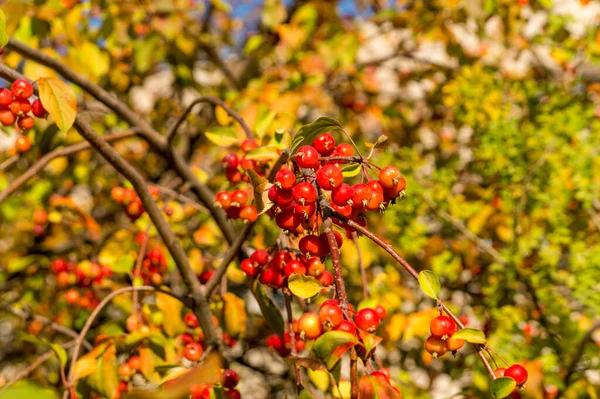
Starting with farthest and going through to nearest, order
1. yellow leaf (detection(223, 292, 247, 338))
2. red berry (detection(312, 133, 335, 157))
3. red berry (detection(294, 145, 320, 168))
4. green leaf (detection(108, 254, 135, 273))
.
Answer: green leaf (detection(108, 254, 135, 273))
yellow leaf (detection(223, 292, 247, 338))
red berry (detection(312, 133, 335, 157))
red berry (detection(294, 145, 320, 168))

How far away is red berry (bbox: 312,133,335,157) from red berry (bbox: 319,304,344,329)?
0.32 metres

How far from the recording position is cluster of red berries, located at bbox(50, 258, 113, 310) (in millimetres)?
2561

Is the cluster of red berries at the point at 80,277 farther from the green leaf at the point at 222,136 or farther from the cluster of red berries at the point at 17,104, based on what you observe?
the cluster of red berries at the point at 17,104

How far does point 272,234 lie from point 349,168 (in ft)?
4.39

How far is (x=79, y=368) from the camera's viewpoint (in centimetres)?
161

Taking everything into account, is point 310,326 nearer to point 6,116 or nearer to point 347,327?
point 347,327

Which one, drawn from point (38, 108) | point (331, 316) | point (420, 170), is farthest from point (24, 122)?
point (420, 170)

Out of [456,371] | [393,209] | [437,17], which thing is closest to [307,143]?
[393,209]

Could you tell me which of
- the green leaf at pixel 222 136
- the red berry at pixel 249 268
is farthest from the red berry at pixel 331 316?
the green leaf at pixel 222 136

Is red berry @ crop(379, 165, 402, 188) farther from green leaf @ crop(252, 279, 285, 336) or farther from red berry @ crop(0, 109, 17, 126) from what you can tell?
red berry @ crop(0, 109, 17, 126)

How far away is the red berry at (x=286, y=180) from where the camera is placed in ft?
3.32

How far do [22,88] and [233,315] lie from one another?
825 millimetres

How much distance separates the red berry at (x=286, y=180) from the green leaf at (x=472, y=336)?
0.39 metres

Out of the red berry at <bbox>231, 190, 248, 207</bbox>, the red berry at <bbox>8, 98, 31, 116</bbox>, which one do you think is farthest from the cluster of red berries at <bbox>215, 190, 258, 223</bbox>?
the red berry at <bbox>8, 98, 31, 116</bbox>
